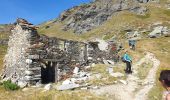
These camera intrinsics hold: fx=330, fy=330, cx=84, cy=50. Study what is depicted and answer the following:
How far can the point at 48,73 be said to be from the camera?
31703 millimetres

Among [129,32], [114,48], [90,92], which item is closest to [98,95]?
[90,92]

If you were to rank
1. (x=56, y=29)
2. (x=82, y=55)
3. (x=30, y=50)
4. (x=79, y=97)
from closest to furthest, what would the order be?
(x=79, y=97), (x=30, y=50), (x=82, y=55), (x=56, y=29)

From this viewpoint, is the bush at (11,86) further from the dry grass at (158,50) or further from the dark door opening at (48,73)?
the dry grass at (158,50)

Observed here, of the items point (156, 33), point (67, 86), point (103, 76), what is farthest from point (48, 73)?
point (156, 33)

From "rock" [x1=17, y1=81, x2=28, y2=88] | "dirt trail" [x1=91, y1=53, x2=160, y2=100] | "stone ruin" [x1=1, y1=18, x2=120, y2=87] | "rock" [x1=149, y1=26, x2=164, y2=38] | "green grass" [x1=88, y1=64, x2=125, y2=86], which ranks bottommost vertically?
"dirt trail" [x1=91, y1=53, x2=160, y2=100]

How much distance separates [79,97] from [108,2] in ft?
356

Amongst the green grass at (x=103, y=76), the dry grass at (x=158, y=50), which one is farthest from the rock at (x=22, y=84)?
the dry grass at (x=158, y=50)

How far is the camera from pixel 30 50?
28812 millimetres

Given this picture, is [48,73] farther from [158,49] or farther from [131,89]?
[158,49]

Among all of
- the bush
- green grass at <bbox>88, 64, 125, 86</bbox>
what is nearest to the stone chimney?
the bush

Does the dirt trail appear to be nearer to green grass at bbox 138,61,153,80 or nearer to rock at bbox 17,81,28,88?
green grass at bbox 138,61,153,80

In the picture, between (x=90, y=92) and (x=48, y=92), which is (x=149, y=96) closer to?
(x=90, y=92)

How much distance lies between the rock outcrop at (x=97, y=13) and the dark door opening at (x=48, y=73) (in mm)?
77214

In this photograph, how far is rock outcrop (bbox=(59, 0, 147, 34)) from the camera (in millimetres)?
111188
